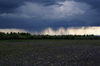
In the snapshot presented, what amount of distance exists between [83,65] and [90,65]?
0.59 metres

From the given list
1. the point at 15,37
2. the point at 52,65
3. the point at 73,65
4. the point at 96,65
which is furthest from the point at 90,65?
the point at 15,37

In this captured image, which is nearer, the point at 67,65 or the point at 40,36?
the point at 67,65

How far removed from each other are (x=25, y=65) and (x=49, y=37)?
59.5 metres

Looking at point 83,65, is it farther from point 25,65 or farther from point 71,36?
point 71,36

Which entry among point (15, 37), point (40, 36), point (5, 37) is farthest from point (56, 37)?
point (5, 37)

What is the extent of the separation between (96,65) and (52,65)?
3812mm

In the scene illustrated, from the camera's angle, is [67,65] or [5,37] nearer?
[67,65]

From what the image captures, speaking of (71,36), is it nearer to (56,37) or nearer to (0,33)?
(56,37)

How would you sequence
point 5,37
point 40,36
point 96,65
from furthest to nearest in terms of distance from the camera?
point 40,36, point 5,37, point 96,65

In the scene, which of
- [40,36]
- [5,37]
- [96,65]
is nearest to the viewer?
[96,65]

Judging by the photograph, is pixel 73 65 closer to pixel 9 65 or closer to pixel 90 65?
pixel 90 65

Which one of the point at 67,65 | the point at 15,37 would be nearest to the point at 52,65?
the point at 67,65

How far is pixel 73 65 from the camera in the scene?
34.4 feet

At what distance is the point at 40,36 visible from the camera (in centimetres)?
6975
